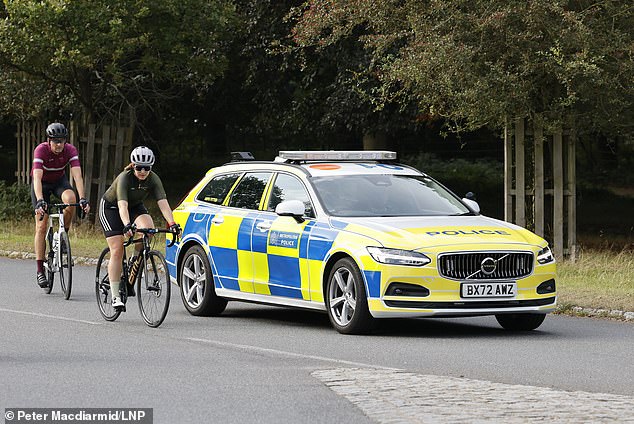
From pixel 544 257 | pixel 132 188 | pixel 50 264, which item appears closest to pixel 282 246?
pixel 132 188

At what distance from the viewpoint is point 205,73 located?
96.5 ft

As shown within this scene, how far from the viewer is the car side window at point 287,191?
1469 centimetres

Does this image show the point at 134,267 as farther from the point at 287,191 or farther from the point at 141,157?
the point at 287,191

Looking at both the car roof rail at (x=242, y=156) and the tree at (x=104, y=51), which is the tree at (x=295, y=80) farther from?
the car roof rail at (x=242, y=156)

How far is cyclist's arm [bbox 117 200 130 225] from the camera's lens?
14.2 meters

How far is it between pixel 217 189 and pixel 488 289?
3785mm

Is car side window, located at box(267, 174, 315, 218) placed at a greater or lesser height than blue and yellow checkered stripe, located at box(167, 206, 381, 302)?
greater

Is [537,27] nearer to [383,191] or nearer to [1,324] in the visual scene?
[383,191]

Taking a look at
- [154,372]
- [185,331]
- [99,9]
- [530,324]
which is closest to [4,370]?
[154,372]

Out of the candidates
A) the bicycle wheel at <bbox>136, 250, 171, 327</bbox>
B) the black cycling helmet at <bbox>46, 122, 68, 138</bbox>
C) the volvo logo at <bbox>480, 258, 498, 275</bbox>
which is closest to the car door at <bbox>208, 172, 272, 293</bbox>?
the bicycle wheel at <bbox>136, 250, 171, 327</bbox>

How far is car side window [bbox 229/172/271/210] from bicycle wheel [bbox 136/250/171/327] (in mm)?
1368

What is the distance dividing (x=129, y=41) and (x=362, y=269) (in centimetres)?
1366

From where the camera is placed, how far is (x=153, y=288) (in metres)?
14.3

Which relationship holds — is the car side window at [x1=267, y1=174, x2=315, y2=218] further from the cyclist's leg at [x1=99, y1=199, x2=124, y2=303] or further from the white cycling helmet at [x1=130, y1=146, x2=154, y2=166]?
the cyclist's leg at [x1=99, y1=199, x2=124, y2=303]
